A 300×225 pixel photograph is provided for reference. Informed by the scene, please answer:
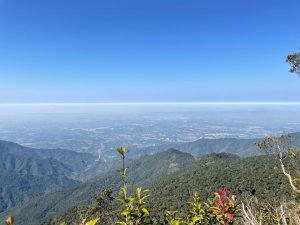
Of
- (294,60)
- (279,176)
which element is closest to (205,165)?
(279,176)

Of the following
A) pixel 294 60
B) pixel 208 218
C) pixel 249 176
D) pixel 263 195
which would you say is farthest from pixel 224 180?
pixel 208 218

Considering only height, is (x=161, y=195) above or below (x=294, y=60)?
below

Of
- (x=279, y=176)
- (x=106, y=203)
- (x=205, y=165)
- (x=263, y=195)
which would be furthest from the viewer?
(x=205, y=165)

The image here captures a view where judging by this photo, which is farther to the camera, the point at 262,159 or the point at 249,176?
the point at 262,159

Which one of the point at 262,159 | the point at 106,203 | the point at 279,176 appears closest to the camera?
the point at 106,203

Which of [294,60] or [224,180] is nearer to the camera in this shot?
[294,60]

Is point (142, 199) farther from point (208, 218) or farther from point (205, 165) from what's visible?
point (205, 165)

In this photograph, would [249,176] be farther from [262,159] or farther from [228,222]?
[228,222]

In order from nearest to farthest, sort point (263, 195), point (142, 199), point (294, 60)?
point (142, 199) → point (294, 60) → point (263, 195)

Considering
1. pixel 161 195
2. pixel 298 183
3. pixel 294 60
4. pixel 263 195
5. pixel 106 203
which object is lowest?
pixel 161 195
